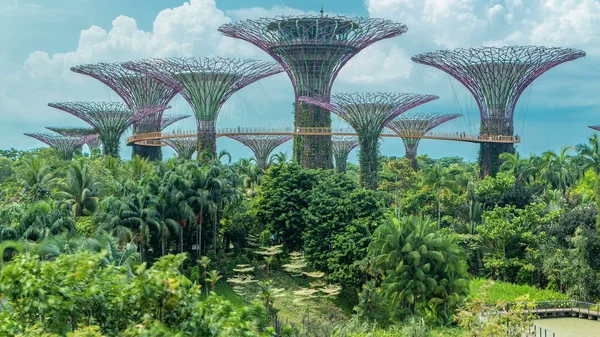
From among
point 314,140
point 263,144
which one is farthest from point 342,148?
point 314,140

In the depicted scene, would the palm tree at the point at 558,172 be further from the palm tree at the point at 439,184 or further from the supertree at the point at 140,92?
the supertree at the point at 140,92

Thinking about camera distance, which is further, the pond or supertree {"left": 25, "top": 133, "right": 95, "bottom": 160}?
supertree {"left": 25, "top": 133, "right": 95, "bottom": 160}

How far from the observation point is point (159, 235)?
105 ft

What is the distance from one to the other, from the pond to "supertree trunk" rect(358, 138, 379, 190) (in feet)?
79.7

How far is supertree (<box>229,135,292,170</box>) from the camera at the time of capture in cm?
7488

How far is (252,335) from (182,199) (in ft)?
82.4

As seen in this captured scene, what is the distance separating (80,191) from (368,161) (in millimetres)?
23888

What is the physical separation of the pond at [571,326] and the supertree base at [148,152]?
4498 centimetres

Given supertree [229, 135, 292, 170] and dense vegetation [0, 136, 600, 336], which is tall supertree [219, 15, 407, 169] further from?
supertree [229, 135, 292, 170]

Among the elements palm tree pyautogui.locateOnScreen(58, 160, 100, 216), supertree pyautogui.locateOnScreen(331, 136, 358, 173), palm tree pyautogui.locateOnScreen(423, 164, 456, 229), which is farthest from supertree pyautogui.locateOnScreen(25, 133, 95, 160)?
palm tree pyautogui.locateOnScreen(423, 164, 456, 229)

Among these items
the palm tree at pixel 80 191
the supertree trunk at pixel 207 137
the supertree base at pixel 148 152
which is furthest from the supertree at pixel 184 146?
the palm tree at pixel 80 191

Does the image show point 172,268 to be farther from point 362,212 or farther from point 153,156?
point 153,156

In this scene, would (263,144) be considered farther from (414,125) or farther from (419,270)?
(419,270)

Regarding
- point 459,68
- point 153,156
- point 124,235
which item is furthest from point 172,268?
point 153,156
